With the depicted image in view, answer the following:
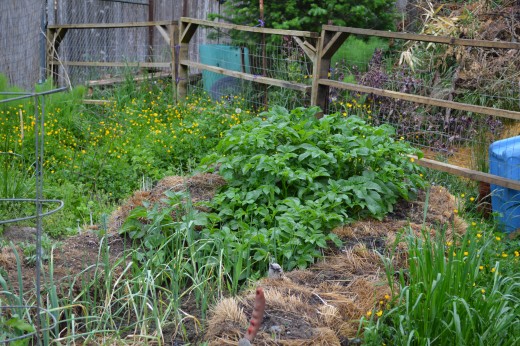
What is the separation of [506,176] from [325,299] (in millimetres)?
3047

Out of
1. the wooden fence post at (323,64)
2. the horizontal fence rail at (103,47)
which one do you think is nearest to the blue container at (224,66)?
the horizontal fence rail at (103,47)

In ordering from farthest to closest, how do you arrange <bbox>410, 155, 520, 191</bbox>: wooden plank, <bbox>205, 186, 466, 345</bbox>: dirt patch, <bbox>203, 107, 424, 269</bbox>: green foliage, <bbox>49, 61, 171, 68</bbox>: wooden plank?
<bbox>49, 61, 171, 68</bbox>: wooden plank → <bbox>410, 155, 520, 191</bbox>: wooden plank → <bbox>203, 107, 424, 269</bbox>: green foliage → <bbox>205, 186, 466, 345</bbox>: dirt patch

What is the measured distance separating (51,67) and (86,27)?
989 mm

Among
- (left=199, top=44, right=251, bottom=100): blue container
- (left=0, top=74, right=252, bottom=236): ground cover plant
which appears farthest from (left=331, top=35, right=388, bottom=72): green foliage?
(left=0, top=74, right=252, bottom=236): ground cover plant

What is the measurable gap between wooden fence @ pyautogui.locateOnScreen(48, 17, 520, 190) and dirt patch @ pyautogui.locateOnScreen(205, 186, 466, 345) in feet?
5.71

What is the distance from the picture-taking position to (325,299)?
380 cm

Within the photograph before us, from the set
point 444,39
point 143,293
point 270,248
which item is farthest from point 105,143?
point 143,293

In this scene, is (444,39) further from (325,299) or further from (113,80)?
(113,80)

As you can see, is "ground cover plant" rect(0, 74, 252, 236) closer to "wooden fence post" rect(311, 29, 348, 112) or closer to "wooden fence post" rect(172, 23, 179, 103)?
"wooden fence post" rect(172, 23, 179, 103)

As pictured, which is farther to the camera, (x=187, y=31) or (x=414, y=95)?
(x=187, y=31)

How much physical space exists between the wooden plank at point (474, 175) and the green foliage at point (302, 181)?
39.7 inches

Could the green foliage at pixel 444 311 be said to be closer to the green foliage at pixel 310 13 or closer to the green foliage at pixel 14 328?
the green foliage at pixel 14 328

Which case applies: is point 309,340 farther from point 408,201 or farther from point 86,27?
point 86,27

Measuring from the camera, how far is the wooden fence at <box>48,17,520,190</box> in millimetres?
6074
